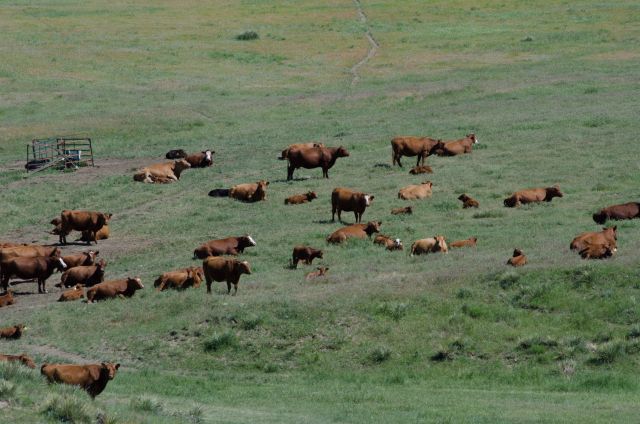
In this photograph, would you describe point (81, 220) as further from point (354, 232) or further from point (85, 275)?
point (354, 232)

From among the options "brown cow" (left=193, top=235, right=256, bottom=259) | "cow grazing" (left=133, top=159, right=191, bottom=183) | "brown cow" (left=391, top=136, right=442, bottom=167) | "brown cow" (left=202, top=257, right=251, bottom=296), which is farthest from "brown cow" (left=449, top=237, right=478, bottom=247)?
"cow grazing" (left=133, top=159, right=191, bottom=183)

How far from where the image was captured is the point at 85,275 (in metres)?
31.0

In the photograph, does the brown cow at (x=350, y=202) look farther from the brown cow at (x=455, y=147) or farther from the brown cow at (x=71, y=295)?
the brown cow at (x=455, y=147)

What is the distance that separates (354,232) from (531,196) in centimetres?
676

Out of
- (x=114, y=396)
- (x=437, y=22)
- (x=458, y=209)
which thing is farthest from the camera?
(x=437, y=22)

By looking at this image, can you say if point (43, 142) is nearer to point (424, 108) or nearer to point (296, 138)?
point (296, 138)

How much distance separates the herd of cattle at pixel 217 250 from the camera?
2689cm

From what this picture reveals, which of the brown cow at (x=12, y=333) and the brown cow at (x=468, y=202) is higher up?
the brown cow at (x=468, y=202)

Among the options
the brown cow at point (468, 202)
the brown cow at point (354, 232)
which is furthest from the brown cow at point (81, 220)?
the brown cow at point (468, 202)

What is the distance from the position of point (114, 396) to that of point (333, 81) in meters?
57.2

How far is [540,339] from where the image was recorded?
76.9 ft

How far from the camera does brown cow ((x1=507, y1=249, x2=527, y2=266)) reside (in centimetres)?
2688

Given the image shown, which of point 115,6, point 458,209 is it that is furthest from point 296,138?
point 115,6

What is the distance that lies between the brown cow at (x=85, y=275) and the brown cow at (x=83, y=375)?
12.1m
